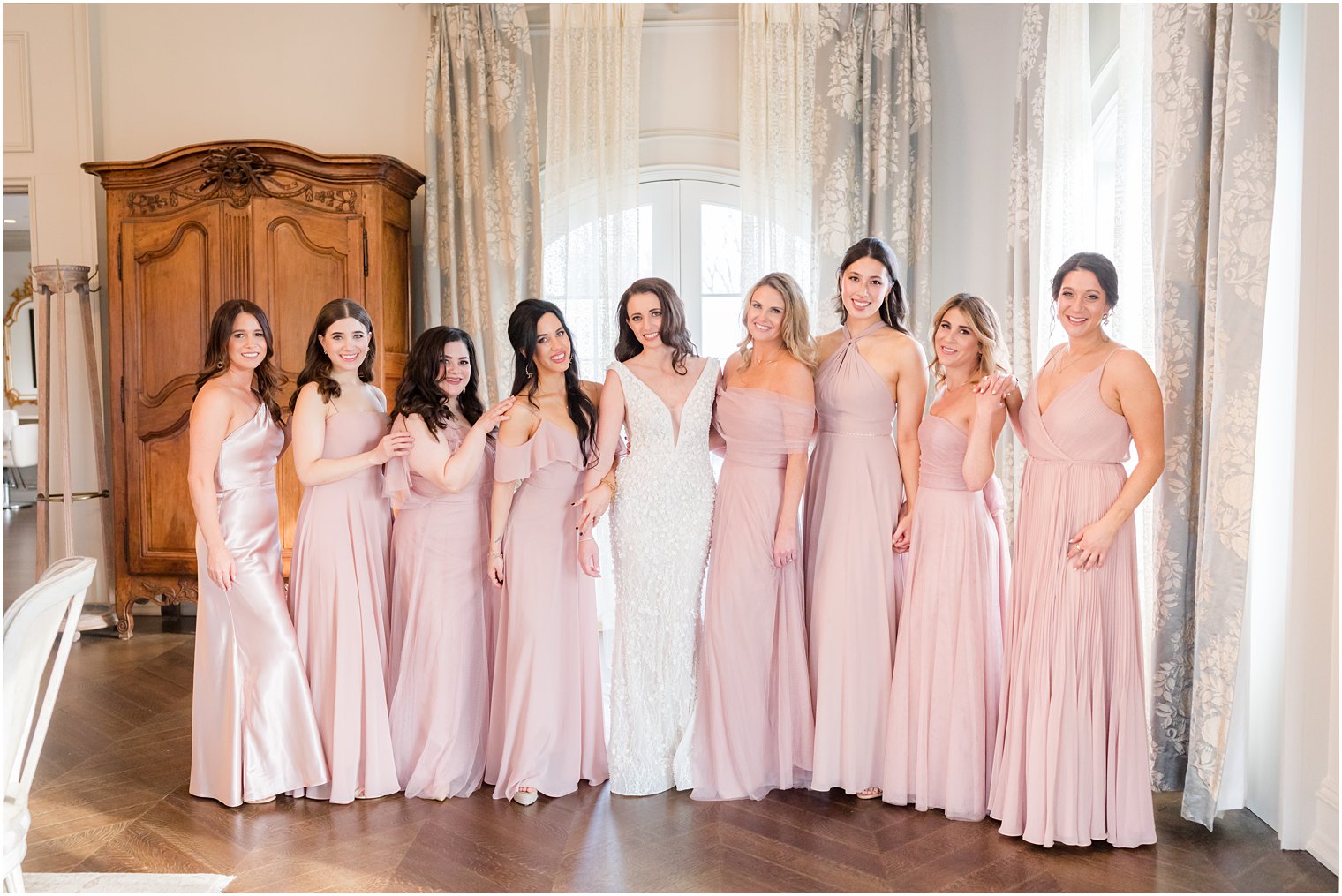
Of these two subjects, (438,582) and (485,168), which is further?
(485,168)

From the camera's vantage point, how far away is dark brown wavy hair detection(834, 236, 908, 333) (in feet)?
11.1

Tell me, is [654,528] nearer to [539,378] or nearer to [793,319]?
[539,378]

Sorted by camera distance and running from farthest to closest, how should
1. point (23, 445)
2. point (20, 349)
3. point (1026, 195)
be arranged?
point (23, 445), point (20, 349), point (1026, 195)

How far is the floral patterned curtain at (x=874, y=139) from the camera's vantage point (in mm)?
5340

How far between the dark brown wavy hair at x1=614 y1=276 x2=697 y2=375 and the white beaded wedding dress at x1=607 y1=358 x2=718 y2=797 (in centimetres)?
9

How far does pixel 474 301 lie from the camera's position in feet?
18.7

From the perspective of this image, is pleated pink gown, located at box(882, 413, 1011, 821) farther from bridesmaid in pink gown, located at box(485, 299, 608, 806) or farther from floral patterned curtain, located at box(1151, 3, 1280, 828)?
bridesmaid in pink gown, located at box(485, 299, 608, 806)

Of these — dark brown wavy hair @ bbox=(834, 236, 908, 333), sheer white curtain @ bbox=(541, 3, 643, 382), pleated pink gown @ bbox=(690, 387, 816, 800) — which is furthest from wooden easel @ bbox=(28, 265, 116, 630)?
dark brown wavy hair @ bbox=(834, 236, 908, 333)

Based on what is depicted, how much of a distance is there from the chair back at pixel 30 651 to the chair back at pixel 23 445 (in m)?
10.0

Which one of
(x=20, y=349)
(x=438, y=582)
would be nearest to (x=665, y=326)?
(x=438, y=582)

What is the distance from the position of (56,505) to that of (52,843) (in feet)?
10.9

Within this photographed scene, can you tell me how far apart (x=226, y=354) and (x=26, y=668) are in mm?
1464

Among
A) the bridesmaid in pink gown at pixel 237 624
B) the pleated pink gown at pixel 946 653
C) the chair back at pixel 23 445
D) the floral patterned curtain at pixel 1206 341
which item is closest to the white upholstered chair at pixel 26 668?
the bridesmaid in pink gown at pixel 237 624

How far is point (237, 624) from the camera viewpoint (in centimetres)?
341
